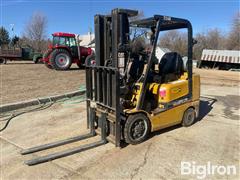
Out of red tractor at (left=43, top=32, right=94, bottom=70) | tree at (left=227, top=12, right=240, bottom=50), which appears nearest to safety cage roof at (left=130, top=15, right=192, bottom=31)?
red tractor at (left=43, top=32, right=94, bottom=70)

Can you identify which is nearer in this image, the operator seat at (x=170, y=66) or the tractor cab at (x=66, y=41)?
the operator seat at (x=170, y=66)

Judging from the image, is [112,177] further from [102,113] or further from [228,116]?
[228,116]

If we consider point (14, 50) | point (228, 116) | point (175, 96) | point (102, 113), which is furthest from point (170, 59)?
point (14, 50)

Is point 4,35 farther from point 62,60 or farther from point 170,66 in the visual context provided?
point 170,66

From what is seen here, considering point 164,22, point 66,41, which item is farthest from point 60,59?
point 164,22

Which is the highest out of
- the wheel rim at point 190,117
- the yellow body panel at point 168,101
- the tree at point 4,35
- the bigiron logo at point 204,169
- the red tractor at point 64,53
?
the tree at point 4,35

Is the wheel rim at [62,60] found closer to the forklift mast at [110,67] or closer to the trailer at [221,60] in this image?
the forklift mast at [110,67]

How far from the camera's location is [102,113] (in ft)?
14.5

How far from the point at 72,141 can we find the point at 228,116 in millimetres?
4510

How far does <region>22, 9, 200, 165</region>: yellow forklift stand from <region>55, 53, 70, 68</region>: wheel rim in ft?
34.6

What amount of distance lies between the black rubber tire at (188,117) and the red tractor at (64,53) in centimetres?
962

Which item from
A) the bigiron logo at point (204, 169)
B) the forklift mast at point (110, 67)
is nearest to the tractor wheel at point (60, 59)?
the forklift mast at point (110, 67)

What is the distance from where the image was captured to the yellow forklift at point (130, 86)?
13.8 ft

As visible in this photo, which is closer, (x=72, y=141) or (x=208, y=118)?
(x=72, y=141)
